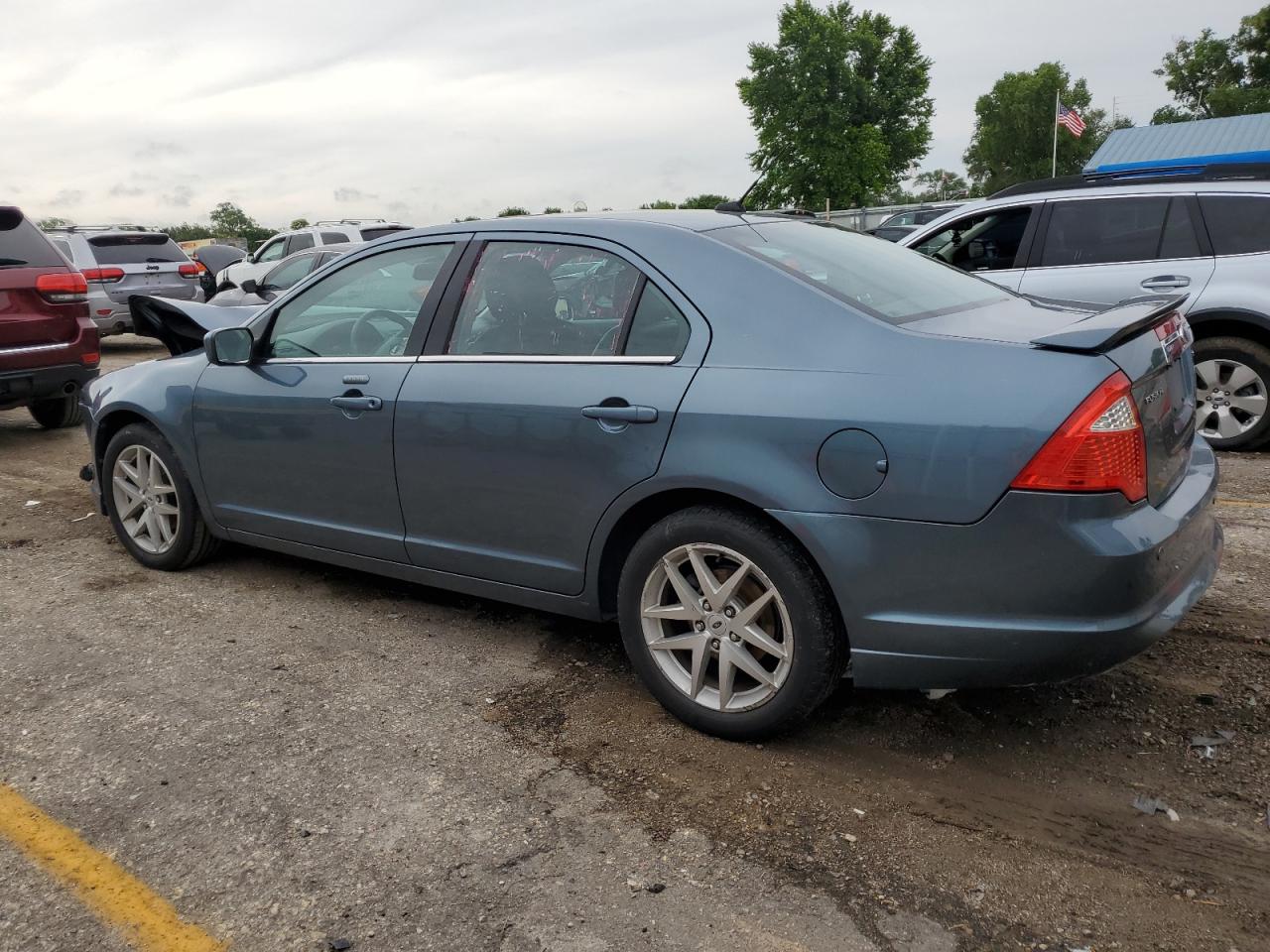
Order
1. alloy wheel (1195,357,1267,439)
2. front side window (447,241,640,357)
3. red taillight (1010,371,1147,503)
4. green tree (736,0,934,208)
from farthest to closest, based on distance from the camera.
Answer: green tree (736,0,934,208), alloy wheel (1195,357,1267,439), front side window (447,241,640,357), red taillight (1010,371,1147,503)

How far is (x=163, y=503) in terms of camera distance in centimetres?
485

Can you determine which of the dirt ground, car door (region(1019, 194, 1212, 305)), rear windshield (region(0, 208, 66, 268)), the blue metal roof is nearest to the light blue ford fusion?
the dirt ground

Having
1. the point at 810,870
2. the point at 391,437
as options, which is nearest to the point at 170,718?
the point at 391,437

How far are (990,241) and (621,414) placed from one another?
16.5 ft

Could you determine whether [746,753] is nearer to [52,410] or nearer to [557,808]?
[557,808]

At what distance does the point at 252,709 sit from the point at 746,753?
1635 millimetres

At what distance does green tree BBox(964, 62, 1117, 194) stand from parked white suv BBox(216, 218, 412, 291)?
73.9 metres

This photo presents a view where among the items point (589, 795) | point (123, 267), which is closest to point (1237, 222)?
point (589, 795)

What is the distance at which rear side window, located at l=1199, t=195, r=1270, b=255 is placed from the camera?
6367mm

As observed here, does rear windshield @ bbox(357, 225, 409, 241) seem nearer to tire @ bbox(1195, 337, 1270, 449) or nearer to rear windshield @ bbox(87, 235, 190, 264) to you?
rear windshield @ bbox(87, 235, 190, 264)

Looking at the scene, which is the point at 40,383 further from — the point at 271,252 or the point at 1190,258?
the point at 271,252

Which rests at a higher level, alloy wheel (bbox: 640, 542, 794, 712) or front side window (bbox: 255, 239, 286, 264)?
front side window (bbox: 255, 239, 286, 264)

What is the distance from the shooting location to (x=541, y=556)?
3.49 meters

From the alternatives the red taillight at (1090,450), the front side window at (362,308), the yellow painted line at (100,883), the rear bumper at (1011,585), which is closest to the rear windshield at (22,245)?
the front side window at (362,308)
